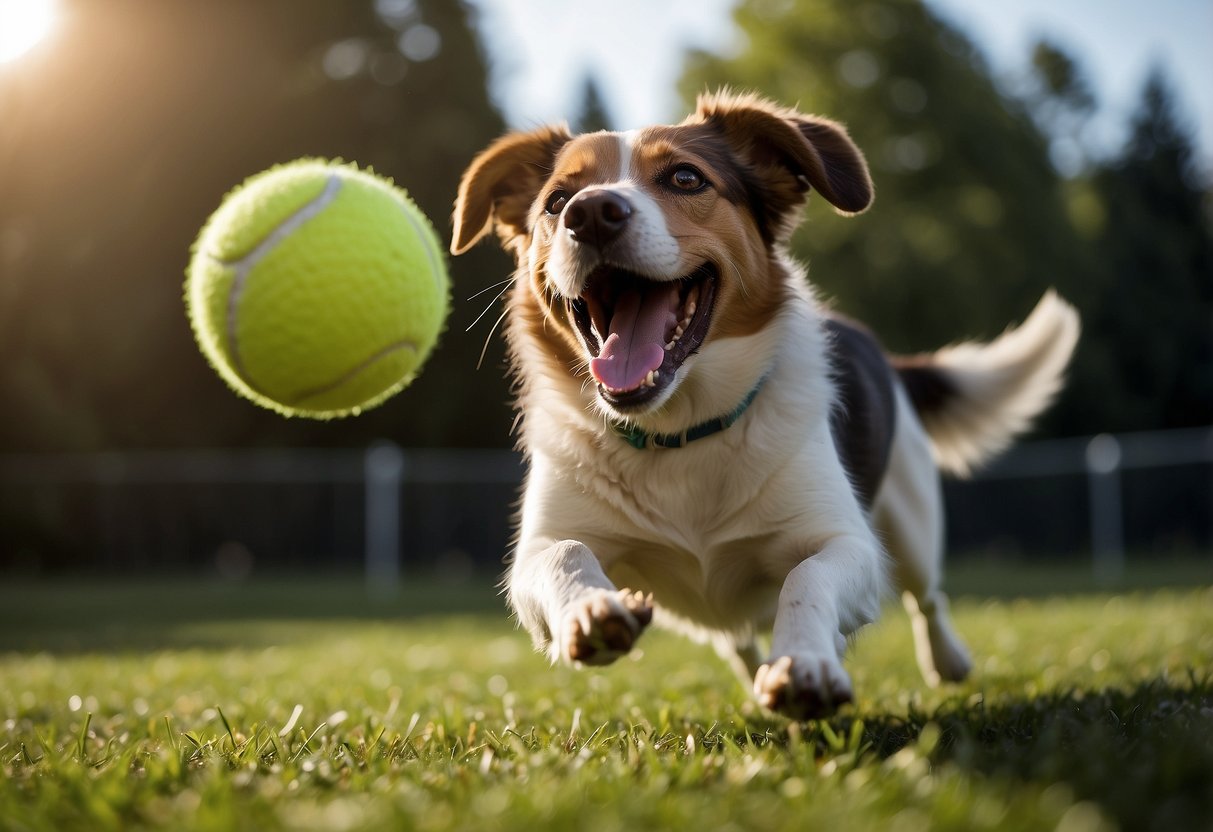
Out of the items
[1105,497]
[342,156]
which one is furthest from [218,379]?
[1105,497]

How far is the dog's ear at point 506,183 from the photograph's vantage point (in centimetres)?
397

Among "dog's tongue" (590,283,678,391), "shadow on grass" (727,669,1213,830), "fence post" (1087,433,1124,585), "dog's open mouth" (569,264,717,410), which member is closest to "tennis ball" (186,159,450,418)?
"dog's open mouth" (569,264,717,410)

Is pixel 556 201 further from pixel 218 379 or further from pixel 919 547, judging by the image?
pixel 218 379

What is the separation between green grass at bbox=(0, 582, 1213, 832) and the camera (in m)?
1.89

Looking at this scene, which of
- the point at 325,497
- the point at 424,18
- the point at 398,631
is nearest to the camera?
the point at 398,631

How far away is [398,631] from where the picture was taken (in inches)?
338

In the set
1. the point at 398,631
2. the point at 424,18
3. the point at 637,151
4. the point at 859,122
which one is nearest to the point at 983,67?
the point at 859,122

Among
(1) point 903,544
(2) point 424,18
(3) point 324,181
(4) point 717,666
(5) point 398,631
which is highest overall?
(2) point 424,18

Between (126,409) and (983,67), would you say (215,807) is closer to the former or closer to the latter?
(126,409)

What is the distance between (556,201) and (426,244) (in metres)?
0.53

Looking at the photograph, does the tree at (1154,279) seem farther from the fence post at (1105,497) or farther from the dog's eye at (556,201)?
the dog's eye at (556,201)

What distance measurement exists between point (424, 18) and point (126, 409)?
9530mm

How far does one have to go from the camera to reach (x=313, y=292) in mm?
3494

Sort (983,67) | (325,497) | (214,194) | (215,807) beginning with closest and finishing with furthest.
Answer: (215,807)
(325,497)
(214,194)
(983,67)
